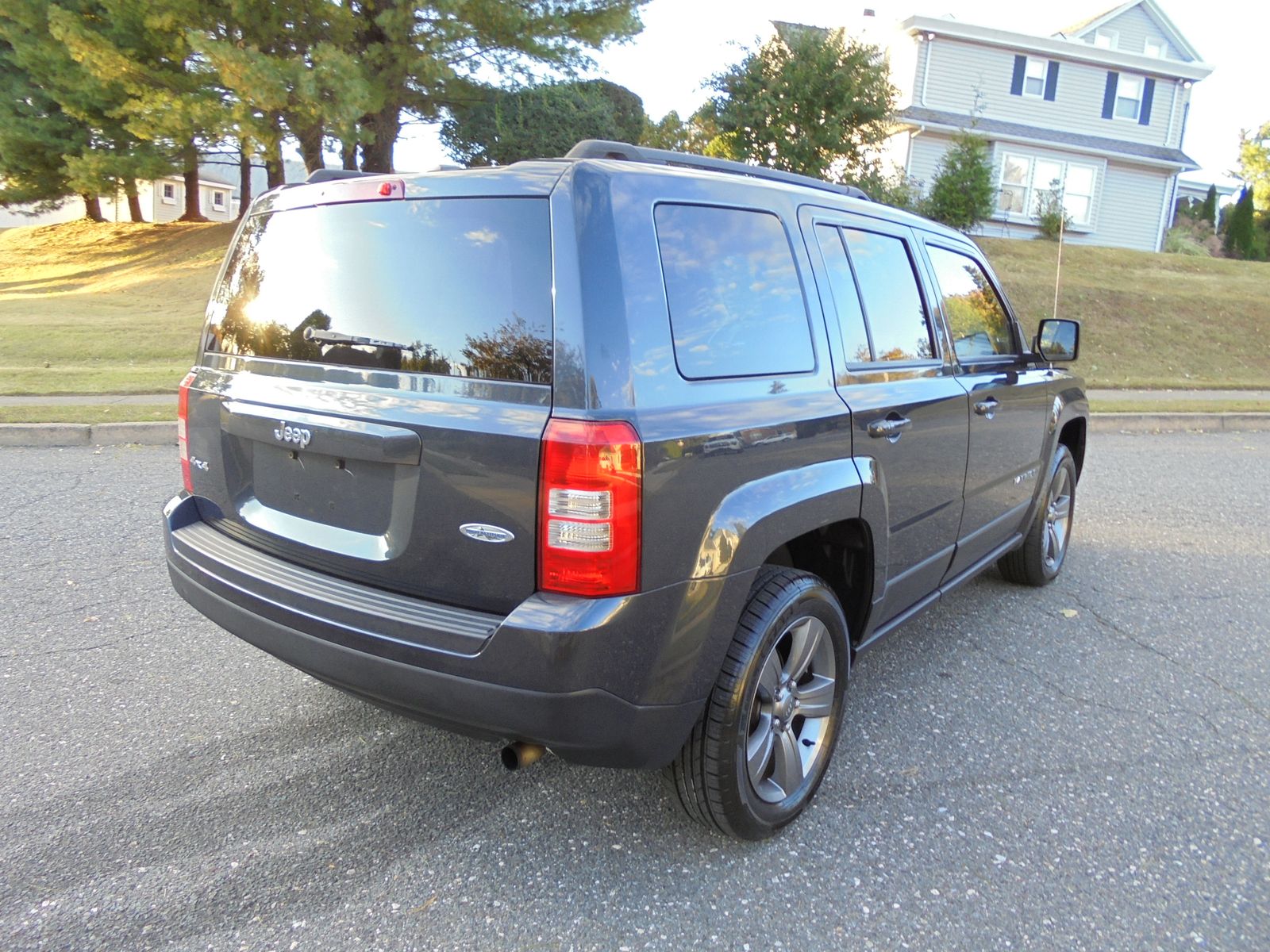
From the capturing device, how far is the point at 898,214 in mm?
3697

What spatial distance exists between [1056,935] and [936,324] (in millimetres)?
2234

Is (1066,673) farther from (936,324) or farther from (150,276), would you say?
(150,276)

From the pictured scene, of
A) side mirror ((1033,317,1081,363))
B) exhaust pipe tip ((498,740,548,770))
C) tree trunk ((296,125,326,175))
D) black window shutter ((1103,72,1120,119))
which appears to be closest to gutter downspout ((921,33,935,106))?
black window shutter ((1103,72,1120,119))

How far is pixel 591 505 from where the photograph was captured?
2225 millimetres

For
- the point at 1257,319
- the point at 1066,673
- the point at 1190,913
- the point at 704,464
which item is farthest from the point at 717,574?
the point at 1257,319

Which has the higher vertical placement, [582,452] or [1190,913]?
[582,452]

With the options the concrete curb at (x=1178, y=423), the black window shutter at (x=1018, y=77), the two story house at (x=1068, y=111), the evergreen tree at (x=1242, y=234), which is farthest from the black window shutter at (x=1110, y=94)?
the concrete curb at (x=1178, y=423)

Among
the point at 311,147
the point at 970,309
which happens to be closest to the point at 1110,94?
the point at 311,147

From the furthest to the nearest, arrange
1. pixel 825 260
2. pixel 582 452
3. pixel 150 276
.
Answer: pixel 150 276 < pixel 825 260 < pixel 582 452

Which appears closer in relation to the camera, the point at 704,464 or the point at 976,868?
the point at 704,464

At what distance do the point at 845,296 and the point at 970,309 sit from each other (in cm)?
133

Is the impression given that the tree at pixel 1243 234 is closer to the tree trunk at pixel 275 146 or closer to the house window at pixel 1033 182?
the house window at pixel 1033 182

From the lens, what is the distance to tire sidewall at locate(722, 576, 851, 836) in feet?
8.55

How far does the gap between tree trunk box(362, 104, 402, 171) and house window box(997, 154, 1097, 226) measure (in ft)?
55.1
